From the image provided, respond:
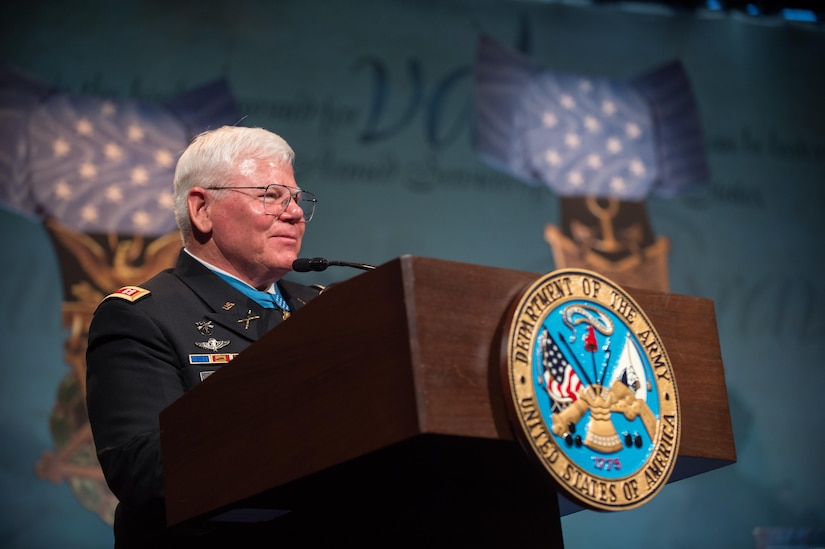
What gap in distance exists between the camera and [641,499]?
1.29m

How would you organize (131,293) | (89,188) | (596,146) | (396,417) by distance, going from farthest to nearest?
1. (596,146)
2. (89,188)
3. (131,293)
4. (396,417)

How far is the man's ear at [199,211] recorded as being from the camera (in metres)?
2.17

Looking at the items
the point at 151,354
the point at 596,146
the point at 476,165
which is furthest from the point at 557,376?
the point at 596,146

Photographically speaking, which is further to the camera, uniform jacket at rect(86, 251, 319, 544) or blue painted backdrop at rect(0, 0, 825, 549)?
blue painted backdrop at rect(0, 0, 825, 549)

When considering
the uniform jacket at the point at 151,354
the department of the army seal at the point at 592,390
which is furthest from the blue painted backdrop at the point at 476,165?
the department of the army seal at the point at 592,390

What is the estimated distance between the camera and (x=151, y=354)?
176 centimetres

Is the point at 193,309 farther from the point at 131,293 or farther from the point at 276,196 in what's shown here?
the point at 276,196

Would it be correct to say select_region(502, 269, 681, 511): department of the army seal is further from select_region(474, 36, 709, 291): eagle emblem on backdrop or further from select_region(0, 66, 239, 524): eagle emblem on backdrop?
select_region(474, 36, 709, 291): eagle emblem on backdrop

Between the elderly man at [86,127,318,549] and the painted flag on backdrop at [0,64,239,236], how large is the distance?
1663 mm

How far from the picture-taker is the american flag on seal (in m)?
1.25

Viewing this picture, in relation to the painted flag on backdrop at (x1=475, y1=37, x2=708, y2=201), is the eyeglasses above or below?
below

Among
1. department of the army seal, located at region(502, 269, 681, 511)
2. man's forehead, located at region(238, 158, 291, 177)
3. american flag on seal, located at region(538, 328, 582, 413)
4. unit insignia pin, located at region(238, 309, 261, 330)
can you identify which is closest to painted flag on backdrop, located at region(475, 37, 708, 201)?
man's forehead, located at region(238, 158, 291, 177)

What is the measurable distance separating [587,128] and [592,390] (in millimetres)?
3288

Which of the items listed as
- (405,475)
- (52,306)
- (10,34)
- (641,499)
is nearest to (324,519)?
(405,475)
